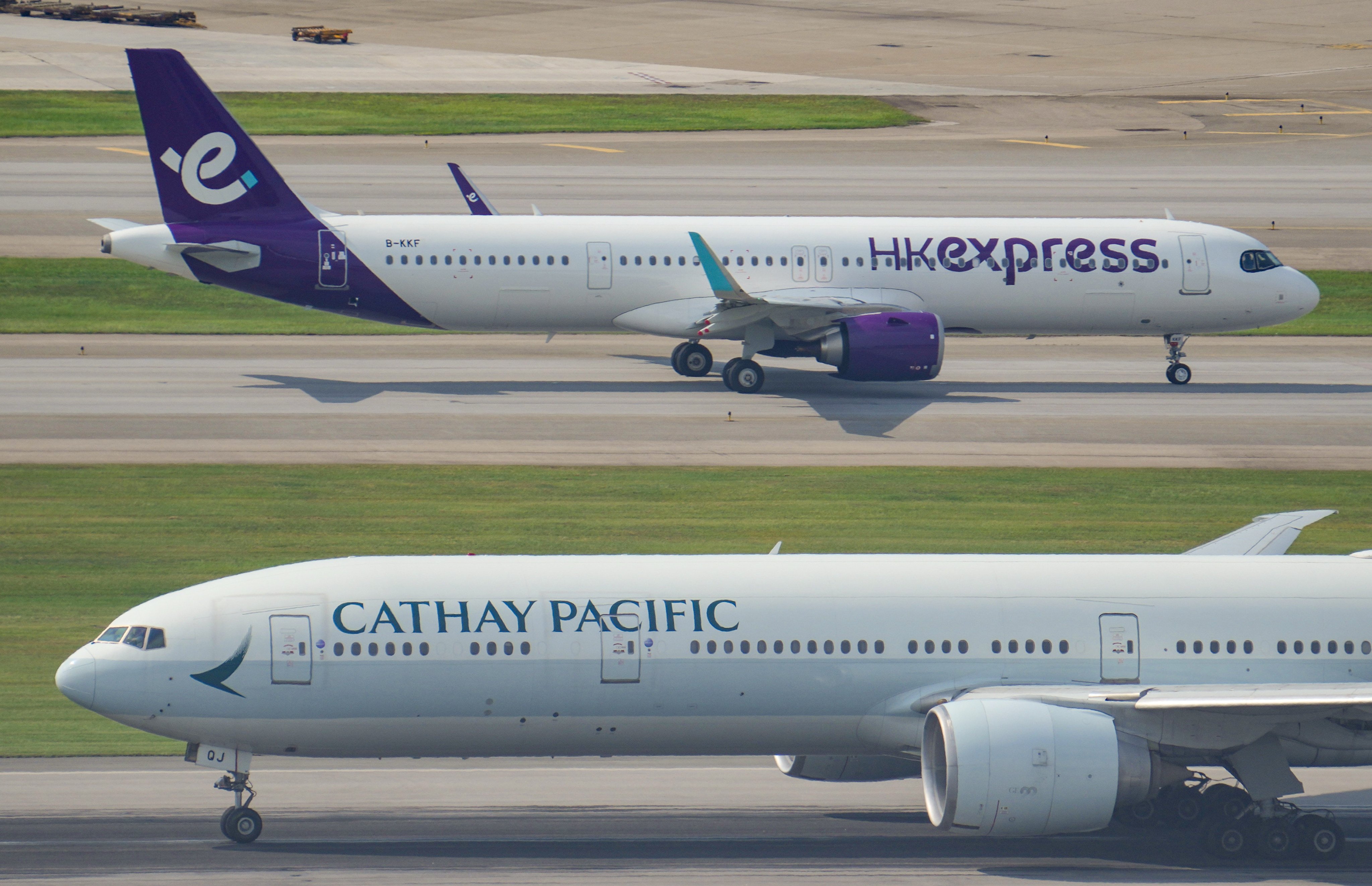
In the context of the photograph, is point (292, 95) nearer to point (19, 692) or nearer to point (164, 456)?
point (164, 456)

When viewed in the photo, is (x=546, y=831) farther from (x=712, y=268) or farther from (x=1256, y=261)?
(x=1256, y=261)

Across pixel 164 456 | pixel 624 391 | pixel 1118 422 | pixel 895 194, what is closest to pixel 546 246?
pixel 624 391

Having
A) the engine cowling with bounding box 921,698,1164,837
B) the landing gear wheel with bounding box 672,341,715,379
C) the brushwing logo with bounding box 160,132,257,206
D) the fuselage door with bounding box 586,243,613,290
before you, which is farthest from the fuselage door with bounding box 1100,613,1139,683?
the brushwing logo with bounding box 160,132,257,206

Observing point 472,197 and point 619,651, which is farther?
point 472,197

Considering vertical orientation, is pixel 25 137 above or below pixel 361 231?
above

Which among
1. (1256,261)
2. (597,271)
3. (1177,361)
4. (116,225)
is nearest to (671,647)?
(597,271)

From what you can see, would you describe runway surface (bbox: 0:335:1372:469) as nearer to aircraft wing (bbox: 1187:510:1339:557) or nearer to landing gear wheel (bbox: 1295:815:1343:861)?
aircraft wing (bbox: 1187:510:1339:557)
